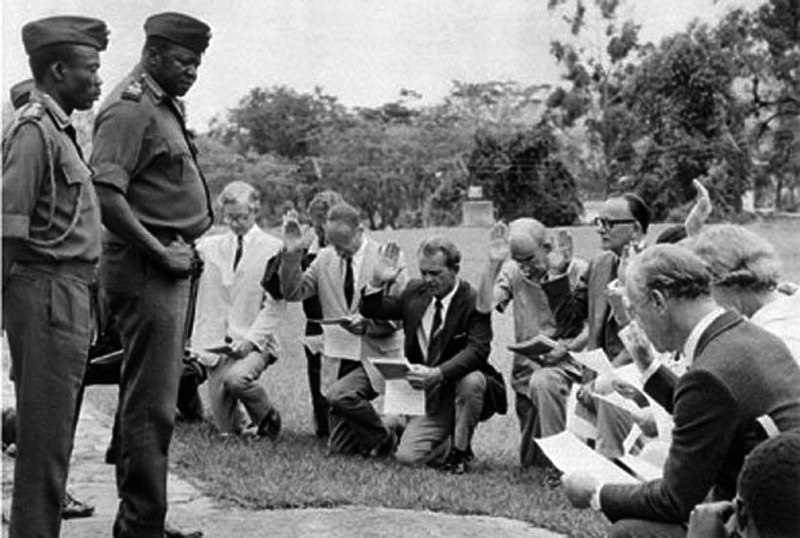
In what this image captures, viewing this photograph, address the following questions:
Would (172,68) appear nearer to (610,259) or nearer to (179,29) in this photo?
(179,29)

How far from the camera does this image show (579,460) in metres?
3.75

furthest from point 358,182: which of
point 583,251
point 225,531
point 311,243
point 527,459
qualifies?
point 225,531

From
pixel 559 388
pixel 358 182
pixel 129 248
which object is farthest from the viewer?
pixel 358 182

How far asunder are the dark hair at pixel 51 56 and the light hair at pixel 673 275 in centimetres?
193

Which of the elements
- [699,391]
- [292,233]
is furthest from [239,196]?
[699,391]

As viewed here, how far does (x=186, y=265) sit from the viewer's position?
4270 millimetres

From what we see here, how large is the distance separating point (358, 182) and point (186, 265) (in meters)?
15.7

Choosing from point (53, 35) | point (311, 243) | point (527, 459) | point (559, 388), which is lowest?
point (527, 459)

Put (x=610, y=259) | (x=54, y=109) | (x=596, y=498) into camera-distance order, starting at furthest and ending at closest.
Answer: (x=610, y=259) < (x=54, y=109) < (x=596, y=498)

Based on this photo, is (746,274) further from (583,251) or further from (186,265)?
(583,251)

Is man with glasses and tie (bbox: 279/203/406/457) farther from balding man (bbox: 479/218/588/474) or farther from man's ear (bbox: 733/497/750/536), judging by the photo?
man's ear (bbox: 733/497/750/536)

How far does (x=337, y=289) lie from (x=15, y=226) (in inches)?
140

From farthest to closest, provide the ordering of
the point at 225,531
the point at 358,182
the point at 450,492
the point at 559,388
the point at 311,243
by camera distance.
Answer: the point at 358,182 → the point at 311,243 → the point at 559,388 → the point at 450,492 → the point at 225,531

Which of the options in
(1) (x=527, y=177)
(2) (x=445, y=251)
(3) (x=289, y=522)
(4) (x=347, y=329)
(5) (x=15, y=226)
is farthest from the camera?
(1) (x=527, y=177)
